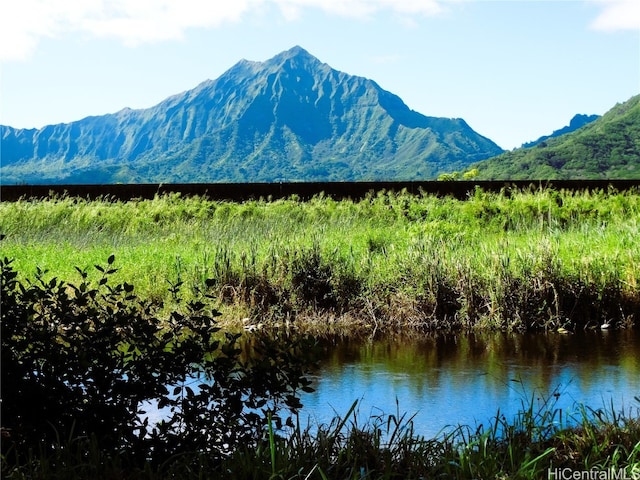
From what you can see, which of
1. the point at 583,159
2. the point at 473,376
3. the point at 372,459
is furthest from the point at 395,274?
the point at 583,159

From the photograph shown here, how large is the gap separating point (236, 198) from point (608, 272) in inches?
505

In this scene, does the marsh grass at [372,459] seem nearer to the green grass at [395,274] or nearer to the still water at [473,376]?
the still water at [473,376]

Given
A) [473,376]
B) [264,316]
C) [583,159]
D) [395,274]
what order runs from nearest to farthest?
[473,376]
[264,316]
[395,274]
[583,159]

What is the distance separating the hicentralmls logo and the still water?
932mm

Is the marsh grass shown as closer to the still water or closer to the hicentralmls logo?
the hicentralmls logo

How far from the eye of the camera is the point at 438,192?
66.1 feet

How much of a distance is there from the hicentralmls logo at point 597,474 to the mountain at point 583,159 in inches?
3038

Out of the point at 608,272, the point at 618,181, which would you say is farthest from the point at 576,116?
the point at 608,272

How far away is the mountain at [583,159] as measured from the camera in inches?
3275

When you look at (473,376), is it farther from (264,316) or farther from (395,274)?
(264,316)

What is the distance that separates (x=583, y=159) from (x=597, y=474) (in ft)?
287

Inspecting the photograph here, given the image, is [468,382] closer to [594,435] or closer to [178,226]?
[594,435]

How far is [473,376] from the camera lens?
21.6 ft

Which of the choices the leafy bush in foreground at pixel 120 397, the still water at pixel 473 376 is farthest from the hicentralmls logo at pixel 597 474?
the leafy bush in foreground at pixel 120 397
